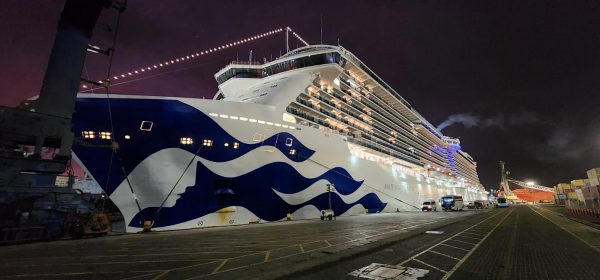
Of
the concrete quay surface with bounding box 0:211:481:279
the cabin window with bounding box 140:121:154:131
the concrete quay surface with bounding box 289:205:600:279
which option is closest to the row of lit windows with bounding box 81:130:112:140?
the cabin window with bounding box 140:121:154:131

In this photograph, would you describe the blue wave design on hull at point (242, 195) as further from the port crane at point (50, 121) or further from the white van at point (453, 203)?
the white van at point (453, 203)

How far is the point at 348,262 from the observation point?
6445 millimetres

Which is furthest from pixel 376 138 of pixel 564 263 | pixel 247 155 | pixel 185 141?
pixel 564 263

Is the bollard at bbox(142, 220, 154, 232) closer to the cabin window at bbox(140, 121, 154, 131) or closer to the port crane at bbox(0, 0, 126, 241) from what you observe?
the port crane at bbox(0, 0, 126, 241)

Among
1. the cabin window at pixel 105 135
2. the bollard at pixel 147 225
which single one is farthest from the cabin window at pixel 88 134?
the bollard at pixel 147 225

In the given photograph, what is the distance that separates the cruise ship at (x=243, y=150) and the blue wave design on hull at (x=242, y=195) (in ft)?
0.18

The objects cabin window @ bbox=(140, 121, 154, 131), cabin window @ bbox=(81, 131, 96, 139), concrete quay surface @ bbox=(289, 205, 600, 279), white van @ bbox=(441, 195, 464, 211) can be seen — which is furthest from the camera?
white van @ bbox=(441, 195, 464, 211)

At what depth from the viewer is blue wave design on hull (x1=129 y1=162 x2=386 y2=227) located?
1421 centimetres

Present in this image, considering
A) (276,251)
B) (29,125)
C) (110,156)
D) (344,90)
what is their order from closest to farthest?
(276,251) → (29,125) → (110,156) → (344,90)

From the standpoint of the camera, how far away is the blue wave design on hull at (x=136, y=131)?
13.4 meters

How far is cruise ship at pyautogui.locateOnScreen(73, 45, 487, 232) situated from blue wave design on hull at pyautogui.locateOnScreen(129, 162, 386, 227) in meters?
0.06

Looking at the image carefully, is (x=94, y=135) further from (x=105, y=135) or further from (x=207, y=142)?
(x=207, y=142)

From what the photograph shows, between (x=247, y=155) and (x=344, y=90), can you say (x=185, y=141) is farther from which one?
(x=344, y=90)

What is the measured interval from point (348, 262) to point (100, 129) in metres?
13.8
